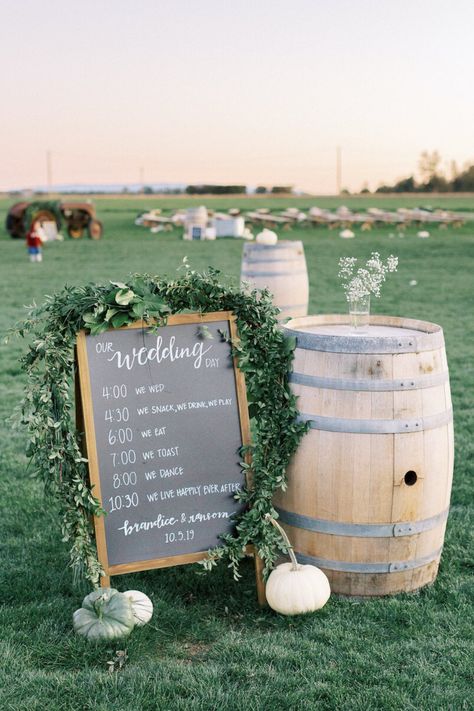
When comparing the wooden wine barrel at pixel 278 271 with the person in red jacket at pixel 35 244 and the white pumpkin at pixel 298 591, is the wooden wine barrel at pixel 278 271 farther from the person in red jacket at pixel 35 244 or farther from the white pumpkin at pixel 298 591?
the person in red jacket at pixel 35 244

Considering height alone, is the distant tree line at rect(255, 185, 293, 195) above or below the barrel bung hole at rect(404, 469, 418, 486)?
above

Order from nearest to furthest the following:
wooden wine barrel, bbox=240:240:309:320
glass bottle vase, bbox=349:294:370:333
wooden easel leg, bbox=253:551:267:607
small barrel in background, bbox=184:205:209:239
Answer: wooden easel leg, bbox=253:551:267:607
glass bottle vase, bbox=349:294:370:333
wooden wine barrel, bbox=240:240:309:320
small barrel in background, bbox=184:205:209:239

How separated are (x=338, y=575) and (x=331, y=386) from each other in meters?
0.95

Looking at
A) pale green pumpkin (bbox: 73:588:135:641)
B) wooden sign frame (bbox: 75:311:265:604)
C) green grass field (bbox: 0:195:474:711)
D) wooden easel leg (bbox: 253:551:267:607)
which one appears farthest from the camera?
wooden easel leg (bbox: 253:551:267:607)

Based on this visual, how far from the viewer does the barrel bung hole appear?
3718 millimetres

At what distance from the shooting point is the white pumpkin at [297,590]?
361 cm

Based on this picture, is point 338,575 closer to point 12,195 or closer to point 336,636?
point 336,636

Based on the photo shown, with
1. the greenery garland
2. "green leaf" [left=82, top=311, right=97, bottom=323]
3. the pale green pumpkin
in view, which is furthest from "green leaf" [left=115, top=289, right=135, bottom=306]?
the pale green pumpkin

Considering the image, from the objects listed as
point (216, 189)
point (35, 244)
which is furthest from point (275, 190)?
point (35, 244)

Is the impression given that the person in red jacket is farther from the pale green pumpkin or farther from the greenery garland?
the pale green pumpkin

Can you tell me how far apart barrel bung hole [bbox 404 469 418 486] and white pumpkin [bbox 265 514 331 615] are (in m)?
0.59

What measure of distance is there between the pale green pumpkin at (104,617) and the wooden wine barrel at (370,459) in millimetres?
911

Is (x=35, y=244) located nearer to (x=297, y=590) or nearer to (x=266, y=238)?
(x=266, y=238)

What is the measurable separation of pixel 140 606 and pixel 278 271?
6381mm
